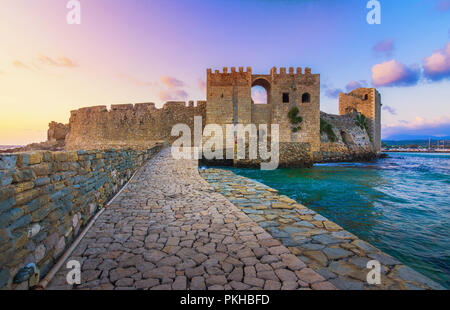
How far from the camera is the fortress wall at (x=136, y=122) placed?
22688mm

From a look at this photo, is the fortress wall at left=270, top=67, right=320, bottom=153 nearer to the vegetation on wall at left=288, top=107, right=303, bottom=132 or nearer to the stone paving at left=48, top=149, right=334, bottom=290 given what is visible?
the vegetation on wall at left=288, top=107, right=303, bottom=132

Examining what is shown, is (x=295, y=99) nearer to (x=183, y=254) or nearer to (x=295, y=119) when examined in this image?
(x=295, y=119)

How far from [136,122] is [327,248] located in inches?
941

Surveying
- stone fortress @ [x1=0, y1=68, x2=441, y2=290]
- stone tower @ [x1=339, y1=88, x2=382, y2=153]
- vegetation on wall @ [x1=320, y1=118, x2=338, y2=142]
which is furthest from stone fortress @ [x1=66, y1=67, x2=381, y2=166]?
stone fortress @ [x1=0, y1=68, x2=441, y2=290]

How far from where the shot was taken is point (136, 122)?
23188 mm

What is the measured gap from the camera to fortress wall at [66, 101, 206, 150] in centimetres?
2269

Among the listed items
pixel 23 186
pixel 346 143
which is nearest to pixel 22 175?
pixel 23 186

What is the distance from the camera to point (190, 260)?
2.32 metres

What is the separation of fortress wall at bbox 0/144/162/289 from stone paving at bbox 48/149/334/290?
284 millimetres

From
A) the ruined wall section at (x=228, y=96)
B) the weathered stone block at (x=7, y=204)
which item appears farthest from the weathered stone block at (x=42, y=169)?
the ruined wall section at (x=228, y=96)

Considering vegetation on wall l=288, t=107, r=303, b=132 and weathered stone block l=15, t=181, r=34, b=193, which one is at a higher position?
vegetation on wall l=288, t=107, r=303, b=132

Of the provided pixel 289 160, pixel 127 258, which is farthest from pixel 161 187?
pixel 289 160

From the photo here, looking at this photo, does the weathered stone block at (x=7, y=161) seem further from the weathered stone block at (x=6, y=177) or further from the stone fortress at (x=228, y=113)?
the stone fortress at (x=228, y=113)
